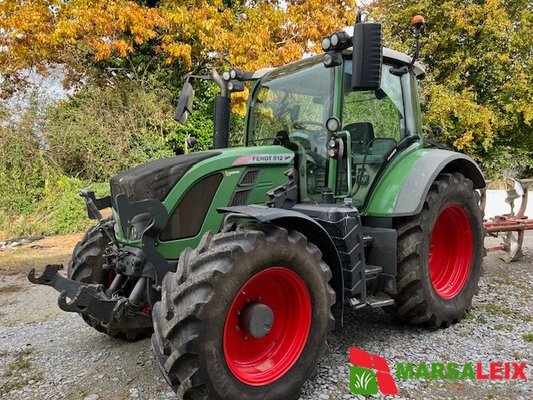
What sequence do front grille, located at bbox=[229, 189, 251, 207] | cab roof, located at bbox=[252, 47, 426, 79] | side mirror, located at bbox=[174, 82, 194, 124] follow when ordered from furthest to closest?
cab roof, located at bbox=[252, 47, 426, 79]
side mirror, located at bbox=[174, 82, 194, 124]
front grille, located at bbox=[229, 189, 251, 207]

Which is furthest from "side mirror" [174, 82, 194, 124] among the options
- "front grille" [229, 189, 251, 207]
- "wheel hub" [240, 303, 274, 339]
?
"wheel hub" [240, 303, 274, 339]

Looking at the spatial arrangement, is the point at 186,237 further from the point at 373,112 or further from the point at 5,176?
the point at 5,176

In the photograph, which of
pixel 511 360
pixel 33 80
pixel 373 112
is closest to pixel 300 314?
pixel 511 360

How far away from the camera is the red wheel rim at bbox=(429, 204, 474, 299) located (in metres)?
4.30

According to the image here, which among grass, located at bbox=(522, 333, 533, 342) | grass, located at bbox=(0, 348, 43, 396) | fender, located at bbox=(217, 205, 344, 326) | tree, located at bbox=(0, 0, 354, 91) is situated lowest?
grass, located at bbox=(0, 348, 43, 396)

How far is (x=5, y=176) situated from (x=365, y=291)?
9050 millimetres

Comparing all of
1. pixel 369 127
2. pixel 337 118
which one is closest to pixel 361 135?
pixel 369 127

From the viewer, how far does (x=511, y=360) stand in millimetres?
3334

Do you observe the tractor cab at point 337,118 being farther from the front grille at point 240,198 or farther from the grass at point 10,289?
the grass at point 10,289

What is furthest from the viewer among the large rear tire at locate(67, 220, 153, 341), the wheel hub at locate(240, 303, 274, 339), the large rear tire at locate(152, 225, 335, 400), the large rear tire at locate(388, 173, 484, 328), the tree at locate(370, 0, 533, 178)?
the tree at locate(370, 0, 533, 178)

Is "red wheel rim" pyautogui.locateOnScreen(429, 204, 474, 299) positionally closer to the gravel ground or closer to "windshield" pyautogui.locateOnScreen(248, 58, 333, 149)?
the gravel ground

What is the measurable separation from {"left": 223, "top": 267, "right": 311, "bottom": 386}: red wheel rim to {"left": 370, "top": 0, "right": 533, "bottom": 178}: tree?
14575 millimetres

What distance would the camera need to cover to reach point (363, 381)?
9.82 feet

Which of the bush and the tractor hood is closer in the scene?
the tractor hood
